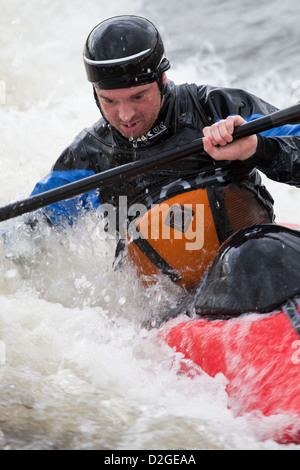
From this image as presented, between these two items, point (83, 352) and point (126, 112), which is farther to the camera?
point (126, 112)

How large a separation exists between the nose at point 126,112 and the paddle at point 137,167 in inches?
6.5

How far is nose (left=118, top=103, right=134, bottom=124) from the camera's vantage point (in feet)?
6.15

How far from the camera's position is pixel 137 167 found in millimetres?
1803

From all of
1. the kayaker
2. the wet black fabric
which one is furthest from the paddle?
the wet black fabric

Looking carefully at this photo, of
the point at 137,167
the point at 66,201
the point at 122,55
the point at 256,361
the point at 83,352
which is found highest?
the point at 122,55

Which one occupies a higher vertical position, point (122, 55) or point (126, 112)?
point (122, 55)

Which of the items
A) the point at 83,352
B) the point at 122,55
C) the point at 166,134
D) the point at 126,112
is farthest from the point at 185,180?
the point at 83,352

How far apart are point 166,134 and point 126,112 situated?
167mm

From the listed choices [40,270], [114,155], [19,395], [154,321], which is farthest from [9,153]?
[19,395]

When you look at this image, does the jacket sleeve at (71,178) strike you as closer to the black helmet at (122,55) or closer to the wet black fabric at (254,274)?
the black helmet at (122,55)

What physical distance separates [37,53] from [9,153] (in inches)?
94.5

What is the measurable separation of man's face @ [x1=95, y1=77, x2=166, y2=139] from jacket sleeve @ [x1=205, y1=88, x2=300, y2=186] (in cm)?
21

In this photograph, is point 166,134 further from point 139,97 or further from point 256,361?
point 256,361

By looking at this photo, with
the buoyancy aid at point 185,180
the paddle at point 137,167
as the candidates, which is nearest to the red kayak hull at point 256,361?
the buoyancy aid at point 185,180
